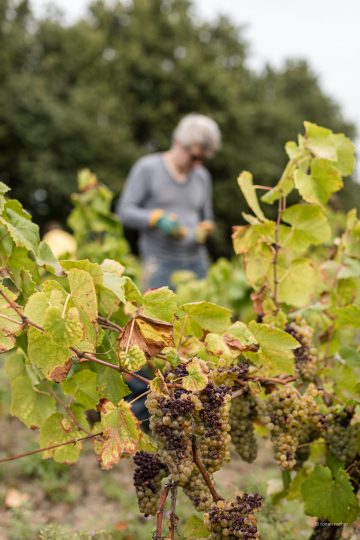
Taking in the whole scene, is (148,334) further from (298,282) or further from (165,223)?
(165,223)

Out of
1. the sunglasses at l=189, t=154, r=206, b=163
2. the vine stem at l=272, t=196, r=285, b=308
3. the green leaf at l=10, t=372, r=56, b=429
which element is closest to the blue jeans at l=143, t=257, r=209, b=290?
the sunglasses at l=189, t=154, r=206, b=163

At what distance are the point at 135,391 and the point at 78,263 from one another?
2.56 meters

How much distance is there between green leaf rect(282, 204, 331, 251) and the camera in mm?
1574

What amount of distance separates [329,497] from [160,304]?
0.63m

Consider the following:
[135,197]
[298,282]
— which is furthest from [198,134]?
[298,282]

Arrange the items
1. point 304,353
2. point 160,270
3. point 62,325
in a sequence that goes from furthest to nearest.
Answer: point 160,270
point 304,353
point 62,325

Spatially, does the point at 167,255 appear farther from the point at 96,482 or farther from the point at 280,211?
the point at 280,211

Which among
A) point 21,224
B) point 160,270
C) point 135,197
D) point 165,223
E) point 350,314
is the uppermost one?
point 135,197

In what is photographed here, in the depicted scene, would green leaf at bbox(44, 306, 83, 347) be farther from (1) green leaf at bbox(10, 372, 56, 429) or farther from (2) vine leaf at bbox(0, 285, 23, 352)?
(1) green leaf at bbox(10, 372, 56, 429)

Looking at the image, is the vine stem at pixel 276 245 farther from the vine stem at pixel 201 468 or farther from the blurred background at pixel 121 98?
the blurred background at pixel 121 98

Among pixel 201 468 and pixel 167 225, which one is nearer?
pixel 201 468

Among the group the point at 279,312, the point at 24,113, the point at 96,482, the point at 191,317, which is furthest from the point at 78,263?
the point at 24,113

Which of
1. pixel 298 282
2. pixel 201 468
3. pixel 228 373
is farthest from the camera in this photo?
pixel 298 282

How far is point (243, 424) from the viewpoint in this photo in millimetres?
1433
